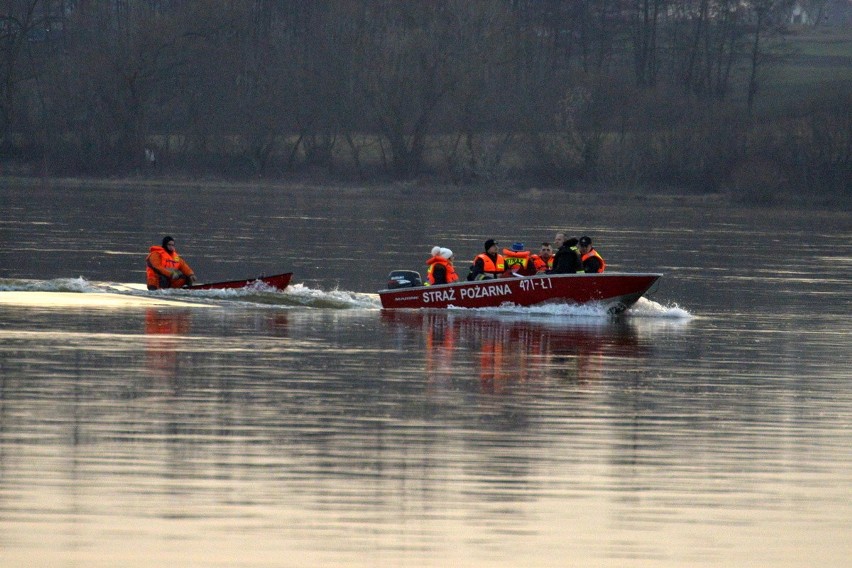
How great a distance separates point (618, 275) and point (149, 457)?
52.8ft

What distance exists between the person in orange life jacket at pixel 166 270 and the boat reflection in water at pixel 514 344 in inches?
173

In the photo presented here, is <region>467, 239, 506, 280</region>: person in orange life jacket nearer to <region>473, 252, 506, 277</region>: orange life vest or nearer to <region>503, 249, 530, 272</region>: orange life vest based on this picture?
<region>473, 252, 506, 277</region>: orange life vest

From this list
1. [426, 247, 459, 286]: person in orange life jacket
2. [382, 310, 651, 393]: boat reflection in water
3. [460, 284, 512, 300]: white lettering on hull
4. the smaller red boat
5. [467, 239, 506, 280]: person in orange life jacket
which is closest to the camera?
[382, 310, 651, 393]: boat reflection in water

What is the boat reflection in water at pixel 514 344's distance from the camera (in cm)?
2106

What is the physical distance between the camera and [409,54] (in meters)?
93.5

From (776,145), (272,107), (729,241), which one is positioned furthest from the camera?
(272,107)

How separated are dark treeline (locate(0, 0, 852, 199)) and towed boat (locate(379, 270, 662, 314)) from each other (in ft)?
202

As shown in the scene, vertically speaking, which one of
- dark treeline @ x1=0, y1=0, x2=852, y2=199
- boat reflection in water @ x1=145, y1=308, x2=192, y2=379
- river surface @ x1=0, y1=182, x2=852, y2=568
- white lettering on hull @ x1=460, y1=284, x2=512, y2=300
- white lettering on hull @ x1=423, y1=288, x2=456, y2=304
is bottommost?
river surface @ x1=0, y1=182, x2=852, y2=568

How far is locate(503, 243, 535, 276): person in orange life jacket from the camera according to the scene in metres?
30.2

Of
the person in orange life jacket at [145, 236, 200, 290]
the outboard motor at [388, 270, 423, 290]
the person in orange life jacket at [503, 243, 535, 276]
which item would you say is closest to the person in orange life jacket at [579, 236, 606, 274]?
the person in orange life jacket at [503, 243, 535, 276]

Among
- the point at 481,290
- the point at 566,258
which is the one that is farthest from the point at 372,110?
the point at 566,258

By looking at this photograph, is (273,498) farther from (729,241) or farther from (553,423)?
(729,241)

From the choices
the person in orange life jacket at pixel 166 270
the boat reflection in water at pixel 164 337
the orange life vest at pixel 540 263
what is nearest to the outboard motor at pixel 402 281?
the orange life vest at pixel 540 263

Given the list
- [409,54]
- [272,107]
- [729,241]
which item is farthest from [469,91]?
[729,241]
